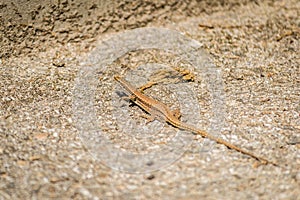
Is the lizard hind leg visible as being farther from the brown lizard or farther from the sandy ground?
the sandy ground

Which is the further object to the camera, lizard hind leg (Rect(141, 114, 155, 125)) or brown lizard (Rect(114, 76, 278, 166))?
lizard hind leg (Rect(141, 114, 155, 125))

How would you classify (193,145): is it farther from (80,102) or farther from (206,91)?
(80,102)

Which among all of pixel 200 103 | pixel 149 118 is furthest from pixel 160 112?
pixel 200 103

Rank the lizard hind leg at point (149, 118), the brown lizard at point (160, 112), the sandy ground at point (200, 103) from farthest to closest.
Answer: the lizard hind leg at point (149, 118), the brown lizard at point (160, 112), the sandy ground at point (200, 103)

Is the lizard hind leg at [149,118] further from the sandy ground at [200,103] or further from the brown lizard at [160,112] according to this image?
the sandy ground at [200,103]

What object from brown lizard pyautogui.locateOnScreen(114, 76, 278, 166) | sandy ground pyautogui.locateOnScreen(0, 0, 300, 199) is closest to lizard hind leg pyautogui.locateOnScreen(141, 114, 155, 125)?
brown lizard pyautogui.locateOnScreen(114, 76, 278, 166)

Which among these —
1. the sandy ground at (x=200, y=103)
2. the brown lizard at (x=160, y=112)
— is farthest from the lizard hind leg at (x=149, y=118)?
the sandy ground at (x=200, y=103)

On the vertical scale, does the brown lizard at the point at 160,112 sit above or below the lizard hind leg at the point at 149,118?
above
